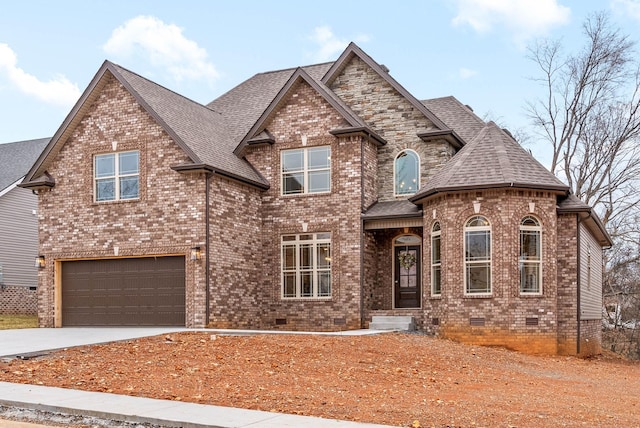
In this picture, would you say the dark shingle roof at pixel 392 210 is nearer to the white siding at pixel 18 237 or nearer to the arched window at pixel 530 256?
the arched window at pixel 530 256

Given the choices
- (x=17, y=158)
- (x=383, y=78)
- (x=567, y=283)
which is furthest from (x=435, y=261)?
(x=17, y=158)

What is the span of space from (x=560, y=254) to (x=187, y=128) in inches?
417

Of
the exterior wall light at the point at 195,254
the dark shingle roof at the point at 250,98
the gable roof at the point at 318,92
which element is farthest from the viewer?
the dark shingle roof at the point at 250,98

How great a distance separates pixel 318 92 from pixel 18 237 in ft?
56.6

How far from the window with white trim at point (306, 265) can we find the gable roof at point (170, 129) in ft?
6.52

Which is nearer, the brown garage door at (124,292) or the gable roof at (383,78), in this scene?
the brown garage door at (124,292)

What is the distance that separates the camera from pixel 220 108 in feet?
82.3

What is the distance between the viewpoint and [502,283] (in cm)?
1705

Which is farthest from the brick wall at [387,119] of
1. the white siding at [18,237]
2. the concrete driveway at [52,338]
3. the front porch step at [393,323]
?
the white siding at [18,237]

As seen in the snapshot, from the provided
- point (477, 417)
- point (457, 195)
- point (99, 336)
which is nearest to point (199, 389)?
point (477, 417)

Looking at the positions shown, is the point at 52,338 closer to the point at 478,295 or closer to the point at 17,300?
the point at 478,295

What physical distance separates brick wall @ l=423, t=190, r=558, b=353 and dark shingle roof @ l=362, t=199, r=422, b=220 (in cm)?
181

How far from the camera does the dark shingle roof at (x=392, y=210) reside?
19.4 metres

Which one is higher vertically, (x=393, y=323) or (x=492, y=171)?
(x=492, y=171)
